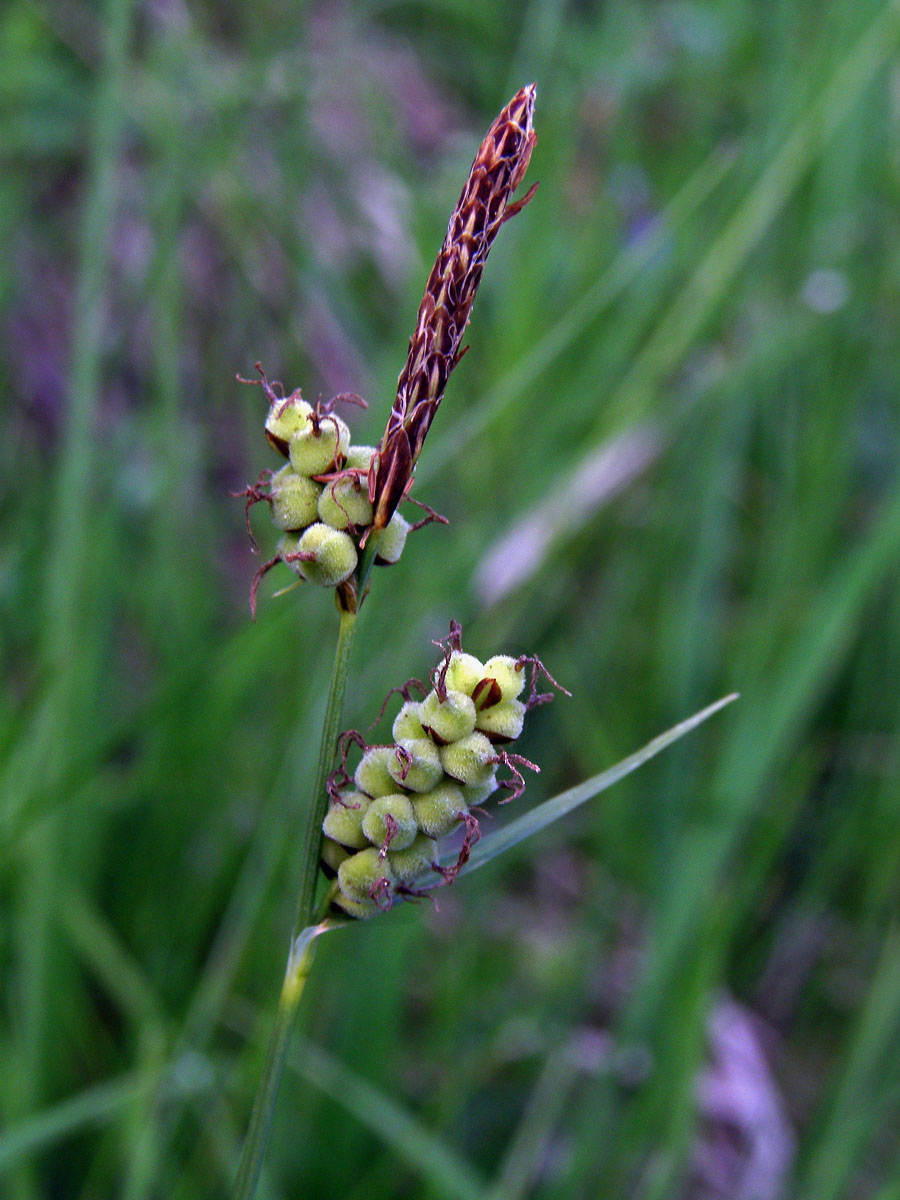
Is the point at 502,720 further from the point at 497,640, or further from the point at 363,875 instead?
the point at 497,640

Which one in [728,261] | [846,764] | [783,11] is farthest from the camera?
[783,11]

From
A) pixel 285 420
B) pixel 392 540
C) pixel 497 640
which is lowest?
pixel 497 640

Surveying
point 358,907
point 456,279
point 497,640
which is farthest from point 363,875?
point 497,640

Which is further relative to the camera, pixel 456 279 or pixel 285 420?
pixel 285 420

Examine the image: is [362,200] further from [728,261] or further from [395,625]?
[395,625]

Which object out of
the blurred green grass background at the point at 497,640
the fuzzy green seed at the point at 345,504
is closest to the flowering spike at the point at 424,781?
the fuzzy green seed at the point at 345,504

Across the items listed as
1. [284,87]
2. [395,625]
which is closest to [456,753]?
[395,625]
